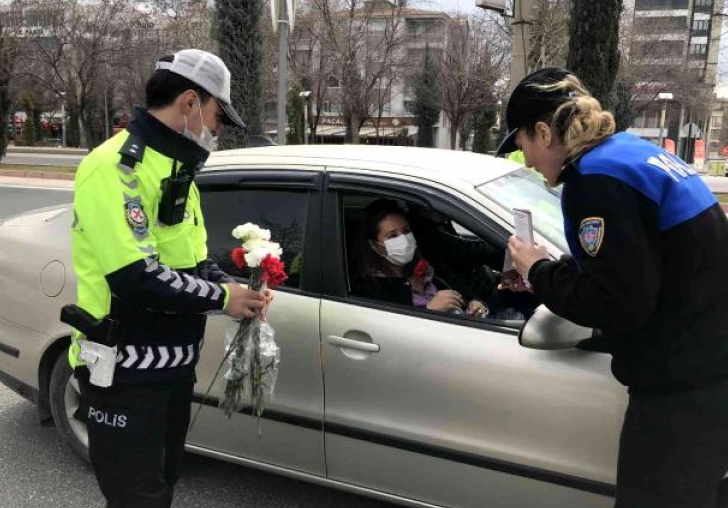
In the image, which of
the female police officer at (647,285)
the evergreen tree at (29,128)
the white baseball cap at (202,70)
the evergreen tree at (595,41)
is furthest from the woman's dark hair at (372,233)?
the evergreen tree at (29,128)

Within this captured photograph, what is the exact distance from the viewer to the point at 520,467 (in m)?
2.14

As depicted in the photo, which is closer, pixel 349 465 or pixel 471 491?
pixel 471 491

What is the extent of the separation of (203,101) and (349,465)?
1.42m

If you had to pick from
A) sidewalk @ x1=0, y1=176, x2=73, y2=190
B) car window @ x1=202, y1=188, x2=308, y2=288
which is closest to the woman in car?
car window @ x1=202, y1=188, x2=308, y2=288

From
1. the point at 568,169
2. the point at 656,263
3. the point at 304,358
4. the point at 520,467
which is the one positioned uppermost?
the point at 568,169

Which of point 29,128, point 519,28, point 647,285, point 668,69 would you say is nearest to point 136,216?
point 647,285

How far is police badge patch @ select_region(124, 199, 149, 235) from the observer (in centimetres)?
171

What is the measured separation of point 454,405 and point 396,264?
87cm

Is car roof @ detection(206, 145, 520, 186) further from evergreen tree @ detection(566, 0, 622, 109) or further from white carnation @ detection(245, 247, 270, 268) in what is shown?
evergreen tree @ detection(566, 0, 622, 109)

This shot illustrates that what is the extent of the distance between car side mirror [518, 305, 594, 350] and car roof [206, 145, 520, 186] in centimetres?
70

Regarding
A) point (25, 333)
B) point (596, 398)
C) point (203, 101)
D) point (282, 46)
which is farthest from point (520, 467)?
point (282, 46)

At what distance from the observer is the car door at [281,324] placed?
2471mm

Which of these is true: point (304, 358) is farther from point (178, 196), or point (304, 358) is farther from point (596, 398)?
point (596, 398)

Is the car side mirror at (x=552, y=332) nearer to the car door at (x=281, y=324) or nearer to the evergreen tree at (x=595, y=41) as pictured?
the car door at (x=281, y=324)
